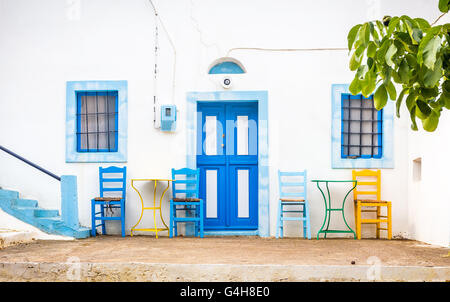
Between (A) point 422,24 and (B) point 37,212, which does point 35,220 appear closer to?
(B) point 37,212

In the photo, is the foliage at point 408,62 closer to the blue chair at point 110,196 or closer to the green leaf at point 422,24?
the green leaf at point 422,24

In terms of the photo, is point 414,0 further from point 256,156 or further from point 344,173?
point 256,156

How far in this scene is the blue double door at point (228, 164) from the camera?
282 inches

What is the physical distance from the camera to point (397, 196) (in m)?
6.94

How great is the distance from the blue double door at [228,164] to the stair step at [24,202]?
103 inches

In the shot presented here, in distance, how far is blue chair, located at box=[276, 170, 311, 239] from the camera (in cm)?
659

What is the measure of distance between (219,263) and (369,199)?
3.38 meters

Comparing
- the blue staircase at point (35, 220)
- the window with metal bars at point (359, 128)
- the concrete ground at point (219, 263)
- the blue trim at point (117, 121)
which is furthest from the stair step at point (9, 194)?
the window with metal bars at point (359, 128)

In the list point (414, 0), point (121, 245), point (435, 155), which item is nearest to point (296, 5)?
point (414, 0)

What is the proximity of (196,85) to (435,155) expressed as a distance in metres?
3.71

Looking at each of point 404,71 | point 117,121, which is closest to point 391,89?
point 404,71

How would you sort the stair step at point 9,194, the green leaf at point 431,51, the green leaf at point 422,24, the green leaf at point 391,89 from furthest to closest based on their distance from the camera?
1. the stair step at point 9,194
2. the green leaf at point 422,24
3. the green leaf at point 391,89
4. the green leaf at point 431,51

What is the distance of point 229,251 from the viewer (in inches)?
208
